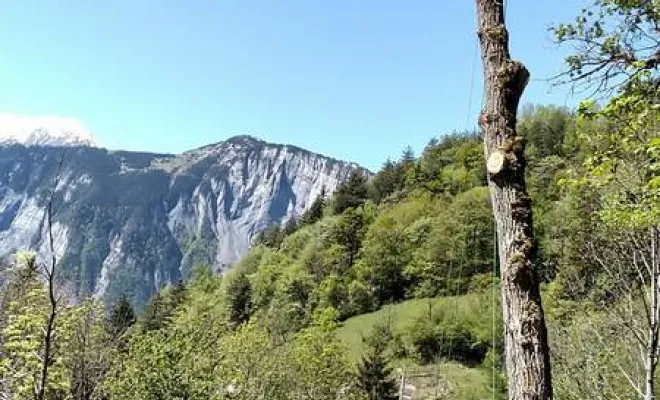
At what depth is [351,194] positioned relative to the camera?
4363 inches

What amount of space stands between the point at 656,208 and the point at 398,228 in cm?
8274

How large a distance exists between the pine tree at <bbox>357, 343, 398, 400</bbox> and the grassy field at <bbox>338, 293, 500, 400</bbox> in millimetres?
5441

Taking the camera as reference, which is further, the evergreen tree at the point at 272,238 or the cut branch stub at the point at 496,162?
the evergreen tree at the point at 272,238

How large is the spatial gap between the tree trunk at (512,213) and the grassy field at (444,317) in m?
39.3

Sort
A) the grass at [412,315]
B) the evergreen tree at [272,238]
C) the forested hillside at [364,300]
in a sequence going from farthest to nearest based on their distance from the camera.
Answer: the evergreen tree at [272,238] < the grass at [412,315] < the forested hillside at [364,300]

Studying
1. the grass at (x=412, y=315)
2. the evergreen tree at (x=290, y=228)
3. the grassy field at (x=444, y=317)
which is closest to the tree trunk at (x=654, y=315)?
the grassy field at (x=444, y=317)

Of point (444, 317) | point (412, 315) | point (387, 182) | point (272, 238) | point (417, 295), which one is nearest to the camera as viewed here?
point (444, 317)

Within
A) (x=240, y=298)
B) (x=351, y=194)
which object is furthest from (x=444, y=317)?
(x=351, y=194)

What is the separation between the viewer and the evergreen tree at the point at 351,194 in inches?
4316

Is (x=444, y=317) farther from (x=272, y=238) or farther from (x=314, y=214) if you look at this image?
(x=272, y=238)

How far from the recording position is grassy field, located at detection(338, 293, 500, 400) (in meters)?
56.7

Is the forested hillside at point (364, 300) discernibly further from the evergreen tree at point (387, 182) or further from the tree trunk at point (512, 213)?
the tree trunk at point (512, 213)

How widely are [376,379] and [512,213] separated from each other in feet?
158

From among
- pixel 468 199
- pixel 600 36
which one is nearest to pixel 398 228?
pixel 468 199
